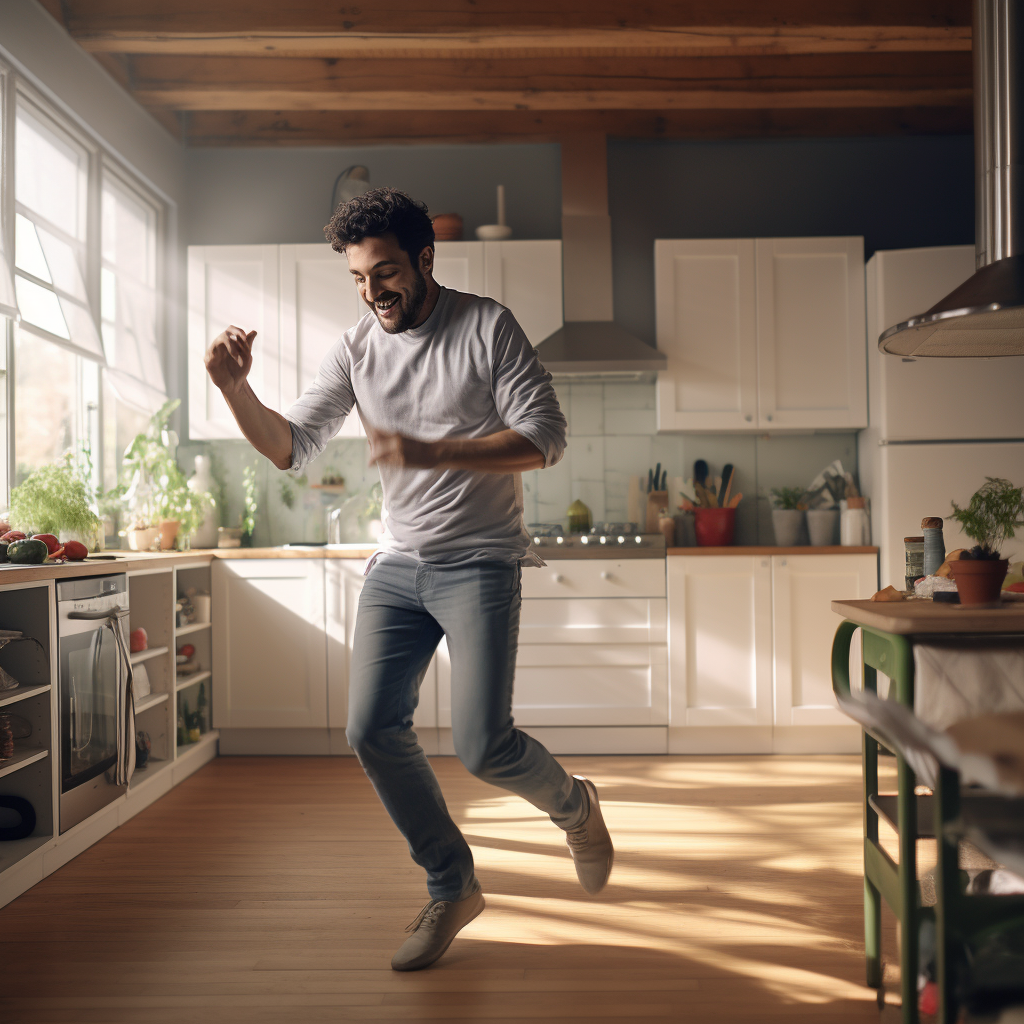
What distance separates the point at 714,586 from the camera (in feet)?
11.6

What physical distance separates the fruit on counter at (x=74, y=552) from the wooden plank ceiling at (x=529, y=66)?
2.00m

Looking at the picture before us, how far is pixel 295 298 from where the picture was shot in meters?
3.92

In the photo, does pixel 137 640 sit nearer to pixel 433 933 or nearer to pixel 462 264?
pixel 433 933

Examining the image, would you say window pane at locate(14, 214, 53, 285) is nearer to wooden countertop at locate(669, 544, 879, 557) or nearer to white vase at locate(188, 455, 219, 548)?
white vase at locate(188, 455, 219, 548)

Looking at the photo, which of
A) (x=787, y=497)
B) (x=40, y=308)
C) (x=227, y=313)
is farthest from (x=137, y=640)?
(x=787, y=497)

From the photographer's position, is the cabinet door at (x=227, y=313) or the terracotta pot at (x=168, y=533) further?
the cabinet door at (x=227, y=313)

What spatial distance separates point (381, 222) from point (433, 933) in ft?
4.76

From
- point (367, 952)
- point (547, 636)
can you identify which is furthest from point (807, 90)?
point (367, 952)

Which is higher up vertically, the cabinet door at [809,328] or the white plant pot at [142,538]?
the cabinet door at [809,328]

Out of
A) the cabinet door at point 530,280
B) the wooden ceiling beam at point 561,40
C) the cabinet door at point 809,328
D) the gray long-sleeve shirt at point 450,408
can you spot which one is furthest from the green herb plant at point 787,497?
the gray long-sleeve shirt at point 450,408

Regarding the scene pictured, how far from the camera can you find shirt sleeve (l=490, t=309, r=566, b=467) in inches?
64.7

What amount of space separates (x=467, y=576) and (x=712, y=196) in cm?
319

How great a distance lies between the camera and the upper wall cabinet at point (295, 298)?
3867 millimetres

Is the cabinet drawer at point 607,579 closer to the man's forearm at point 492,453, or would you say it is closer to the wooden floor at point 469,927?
the wooden floor at point 469,927
